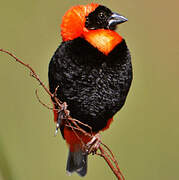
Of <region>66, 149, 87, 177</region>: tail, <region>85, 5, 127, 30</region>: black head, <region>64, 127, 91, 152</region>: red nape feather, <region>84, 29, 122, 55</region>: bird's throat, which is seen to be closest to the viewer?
<region>84, 29, 122, 55</region>: bird's throat

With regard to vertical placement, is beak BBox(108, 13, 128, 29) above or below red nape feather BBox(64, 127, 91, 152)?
above

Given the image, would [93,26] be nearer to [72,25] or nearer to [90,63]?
[72,25]

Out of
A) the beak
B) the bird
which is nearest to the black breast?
the bird

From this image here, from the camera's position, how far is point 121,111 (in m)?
3.33

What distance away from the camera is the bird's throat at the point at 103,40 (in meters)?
2.41

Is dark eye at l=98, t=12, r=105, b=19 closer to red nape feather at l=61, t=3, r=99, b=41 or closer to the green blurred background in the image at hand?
red nape feather at l=61, t=3, r=99, b=41

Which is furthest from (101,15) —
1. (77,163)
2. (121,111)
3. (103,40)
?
(77,163)

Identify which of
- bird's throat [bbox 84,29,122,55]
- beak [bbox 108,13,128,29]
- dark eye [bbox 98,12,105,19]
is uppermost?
dark eye [bbox 98,12,105,19]

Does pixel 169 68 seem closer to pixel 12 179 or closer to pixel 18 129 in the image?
pixel 18 129

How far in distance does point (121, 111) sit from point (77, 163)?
1.88 feet

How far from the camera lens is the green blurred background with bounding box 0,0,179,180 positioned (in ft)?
10.1

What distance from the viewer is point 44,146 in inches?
124

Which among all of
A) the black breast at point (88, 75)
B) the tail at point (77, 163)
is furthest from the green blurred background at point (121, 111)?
the black breast at point (88, 75)

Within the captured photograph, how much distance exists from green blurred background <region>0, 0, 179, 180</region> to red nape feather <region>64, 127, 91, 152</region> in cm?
14
